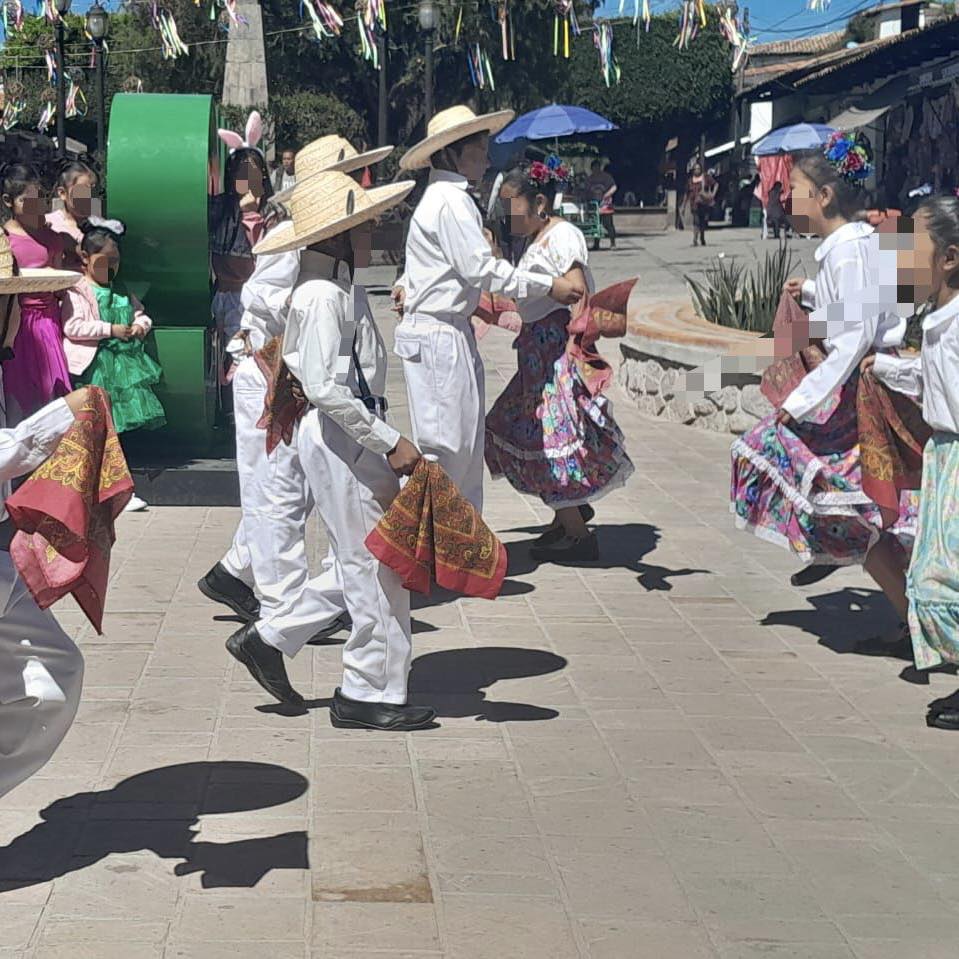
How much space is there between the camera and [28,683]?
14.0 ft

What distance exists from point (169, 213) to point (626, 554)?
3168mm

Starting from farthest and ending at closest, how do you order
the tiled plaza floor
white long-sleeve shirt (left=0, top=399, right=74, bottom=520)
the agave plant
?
the agave plant
the tiled plaza floor
white long-sleeve shirt (left=0, top=399, right=74, bottom=520)

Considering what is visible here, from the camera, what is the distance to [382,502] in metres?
5.57

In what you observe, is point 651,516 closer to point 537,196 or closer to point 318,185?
point 537,196

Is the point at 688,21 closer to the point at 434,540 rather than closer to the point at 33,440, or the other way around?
the point at 434,540

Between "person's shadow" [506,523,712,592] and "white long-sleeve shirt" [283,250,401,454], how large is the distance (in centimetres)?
298

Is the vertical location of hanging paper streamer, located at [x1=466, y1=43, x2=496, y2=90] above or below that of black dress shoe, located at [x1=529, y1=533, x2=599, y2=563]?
above

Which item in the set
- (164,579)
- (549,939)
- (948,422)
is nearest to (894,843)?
(549,939)

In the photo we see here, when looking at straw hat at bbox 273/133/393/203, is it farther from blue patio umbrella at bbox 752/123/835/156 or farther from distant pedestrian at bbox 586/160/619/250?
distant pedestrian at bbox 586/160/619/250

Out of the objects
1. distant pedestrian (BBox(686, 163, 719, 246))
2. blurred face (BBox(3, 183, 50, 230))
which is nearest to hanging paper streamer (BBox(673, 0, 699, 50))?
distant pedestrian (BBox(686, 163, 719, 246))

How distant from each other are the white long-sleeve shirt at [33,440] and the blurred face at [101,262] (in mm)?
5359

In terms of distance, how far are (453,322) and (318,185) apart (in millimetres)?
1600

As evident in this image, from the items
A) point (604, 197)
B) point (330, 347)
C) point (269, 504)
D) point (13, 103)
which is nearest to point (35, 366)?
point (269, 504)

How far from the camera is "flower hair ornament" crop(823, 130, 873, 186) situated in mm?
6871
